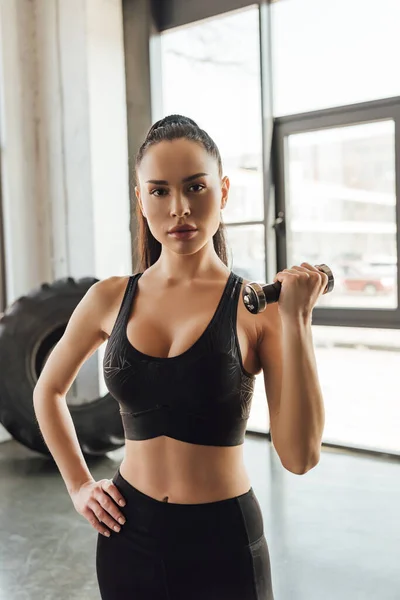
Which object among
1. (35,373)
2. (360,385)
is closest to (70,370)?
(35,373)

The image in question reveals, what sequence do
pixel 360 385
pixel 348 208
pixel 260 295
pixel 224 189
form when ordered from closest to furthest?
pixel 260 295
pixel 224 189
pixel 348 208
pixel 360 385

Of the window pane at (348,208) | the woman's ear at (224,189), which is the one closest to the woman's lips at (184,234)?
the woman's ear at (224,189)

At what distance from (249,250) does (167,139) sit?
3025 millimetres

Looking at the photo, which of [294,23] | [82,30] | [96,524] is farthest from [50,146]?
[96,524]

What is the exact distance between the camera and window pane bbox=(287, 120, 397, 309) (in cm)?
350

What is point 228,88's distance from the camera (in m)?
4.00

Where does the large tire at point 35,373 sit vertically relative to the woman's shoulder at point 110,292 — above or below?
below

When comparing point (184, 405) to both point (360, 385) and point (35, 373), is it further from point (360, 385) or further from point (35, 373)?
point (360, 385)

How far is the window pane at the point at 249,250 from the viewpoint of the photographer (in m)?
3.95

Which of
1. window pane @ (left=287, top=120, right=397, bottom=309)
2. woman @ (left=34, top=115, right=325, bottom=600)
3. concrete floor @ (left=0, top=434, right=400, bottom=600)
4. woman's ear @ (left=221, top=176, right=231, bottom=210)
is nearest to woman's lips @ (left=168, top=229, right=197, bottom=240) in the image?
woman @ (left=34, top=115, right=325, bottom=600)

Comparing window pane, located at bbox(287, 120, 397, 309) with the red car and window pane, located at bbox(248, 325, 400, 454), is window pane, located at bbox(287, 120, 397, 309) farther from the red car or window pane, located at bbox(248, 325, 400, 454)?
window pane, located at bbox(248, 325, 400, 454)

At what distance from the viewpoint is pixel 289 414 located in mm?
930

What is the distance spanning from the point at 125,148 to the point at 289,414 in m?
3.58

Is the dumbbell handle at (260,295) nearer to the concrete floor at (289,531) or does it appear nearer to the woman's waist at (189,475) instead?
the woman's waist at (189,475)
